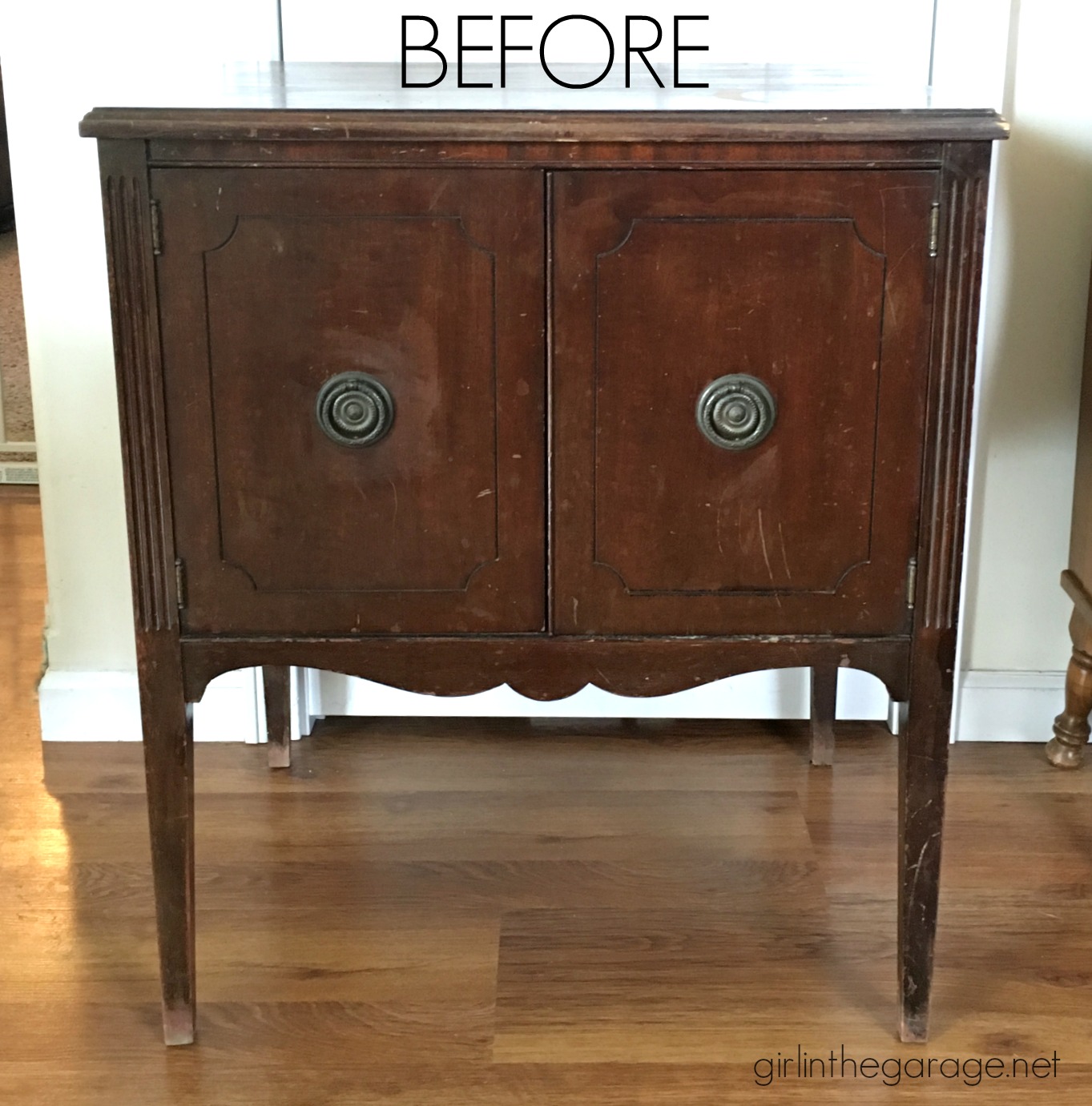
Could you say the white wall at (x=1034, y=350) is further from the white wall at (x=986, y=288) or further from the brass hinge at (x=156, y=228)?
the brass hinge at (x=156, y=228)

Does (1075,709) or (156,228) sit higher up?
(156,228)

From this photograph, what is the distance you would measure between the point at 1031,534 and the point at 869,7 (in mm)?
732

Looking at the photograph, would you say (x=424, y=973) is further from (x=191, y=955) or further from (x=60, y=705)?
(x=60, y=705)

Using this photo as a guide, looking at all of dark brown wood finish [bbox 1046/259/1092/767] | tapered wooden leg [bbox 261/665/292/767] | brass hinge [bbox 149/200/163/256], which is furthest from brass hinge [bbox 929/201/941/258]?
tapered wooden leg [bbox 261/665/292/767]

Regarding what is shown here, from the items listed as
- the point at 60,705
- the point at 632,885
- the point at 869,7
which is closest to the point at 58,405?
the point at 60,705

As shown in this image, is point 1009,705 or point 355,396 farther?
point 1009,705

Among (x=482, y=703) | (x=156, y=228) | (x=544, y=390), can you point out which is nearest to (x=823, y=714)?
(x=482, y=703)

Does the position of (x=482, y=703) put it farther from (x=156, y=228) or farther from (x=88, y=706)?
(x=156, y=228)

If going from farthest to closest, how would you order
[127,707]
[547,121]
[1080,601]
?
[127,707]
[1080,601]
[547,121]

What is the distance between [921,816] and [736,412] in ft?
1.44

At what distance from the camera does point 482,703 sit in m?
2.10

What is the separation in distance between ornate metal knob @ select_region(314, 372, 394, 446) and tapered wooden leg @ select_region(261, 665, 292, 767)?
758 millimetres

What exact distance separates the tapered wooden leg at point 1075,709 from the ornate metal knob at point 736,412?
86 centimetres

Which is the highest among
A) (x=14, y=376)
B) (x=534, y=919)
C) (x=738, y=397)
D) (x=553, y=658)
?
(x=738, y=397)
